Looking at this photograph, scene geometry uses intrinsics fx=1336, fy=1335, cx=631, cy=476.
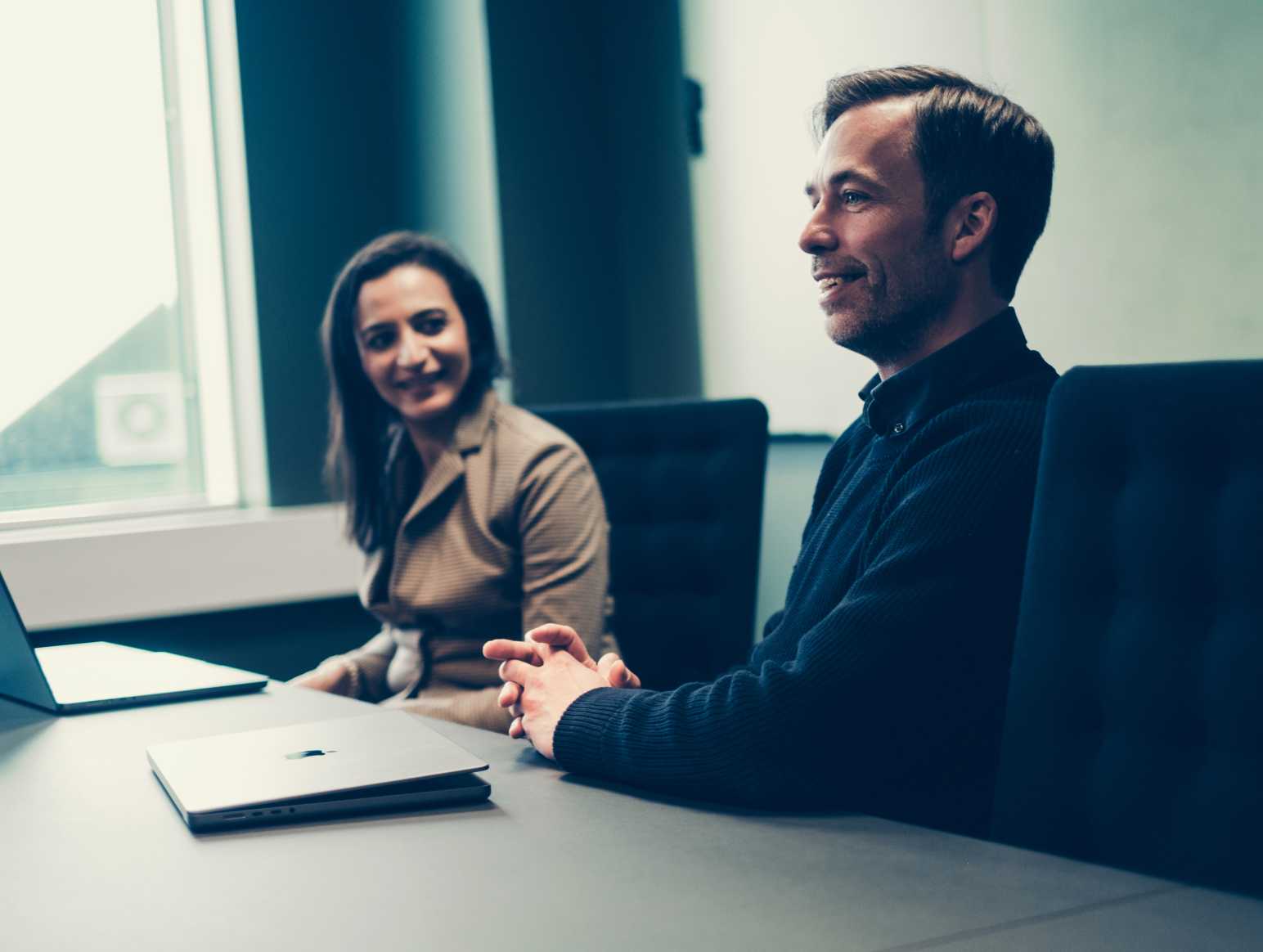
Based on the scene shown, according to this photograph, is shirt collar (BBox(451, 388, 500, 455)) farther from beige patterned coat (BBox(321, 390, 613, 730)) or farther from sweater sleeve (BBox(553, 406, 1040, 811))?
sweater sleeve (BBox(553, 406, 1040, 811))

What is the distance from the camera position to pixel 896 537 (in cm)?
120

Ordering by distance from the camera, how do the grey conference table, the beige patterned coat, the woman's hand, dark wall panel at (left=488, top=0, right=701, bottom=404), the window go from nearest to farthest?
the grey conference table → the beige patterned coat → the woman's hand → dark wall panel at (left=488, top=0, right=701, bottom=404) → the window

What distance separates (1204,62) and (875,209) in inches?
24.4

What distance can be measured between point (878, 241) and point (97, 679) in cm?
116

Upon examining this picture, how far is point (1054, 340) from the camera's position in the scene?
6.73 ft

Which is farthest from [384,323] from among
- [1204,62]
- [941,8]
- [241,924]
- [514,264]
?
[241,924]

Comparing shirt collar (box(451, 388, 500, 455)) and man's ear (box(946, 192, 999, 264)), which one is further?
shirt collar (box(451, 388, 500, 455))

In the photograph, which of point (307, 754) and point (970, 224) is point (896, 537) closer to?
point (970, 224)

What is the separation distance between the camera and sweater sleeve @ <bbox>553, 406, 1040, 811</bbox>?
3.56 feet

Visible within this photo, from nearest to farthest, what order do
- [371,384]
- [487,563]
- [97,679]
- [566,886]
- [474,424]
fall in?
[566,886] < [97,679] < [487,563] < [474,424] < [371,384]

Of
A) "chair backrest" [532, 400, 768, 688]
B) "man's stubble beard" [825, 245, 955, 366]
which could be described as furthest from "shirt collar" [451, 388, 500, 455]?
"man's stubble beard" [825, 245, 955, 366]

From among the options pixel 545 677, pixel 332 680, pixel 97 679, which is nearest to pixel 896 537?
pixel 545 677

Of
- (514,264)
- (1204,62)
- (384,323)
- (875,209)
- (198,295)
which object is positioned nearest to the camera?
(875,209)

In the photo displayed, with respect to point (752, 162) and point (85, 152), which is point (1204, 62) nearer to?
point (752, 162)
